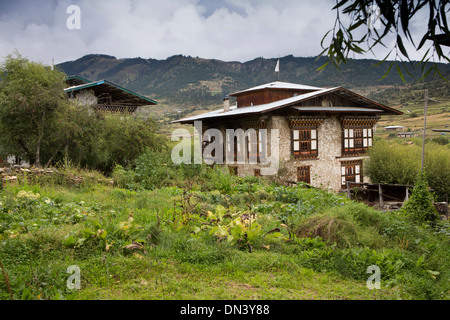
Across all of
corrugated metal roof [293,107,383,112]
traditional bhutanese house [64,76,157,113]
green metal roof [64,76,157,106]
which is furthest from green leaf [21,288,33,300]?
green metal roof [64,76,157,106]

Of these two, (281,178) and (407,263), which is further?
(281,178)

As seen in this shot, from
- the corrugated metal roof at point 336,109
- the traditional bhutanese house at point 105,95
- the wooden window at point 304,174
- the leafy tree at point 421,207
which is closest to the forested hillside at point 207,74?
the traditional bhutanese house at point 105,95

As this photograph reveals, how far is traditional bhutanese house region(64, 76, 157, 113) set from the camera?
25266 millimetres

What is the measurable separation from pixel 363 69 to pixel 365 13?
241 ft

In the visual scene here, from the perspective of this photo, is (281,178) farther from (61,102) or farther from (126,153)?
(61,102)

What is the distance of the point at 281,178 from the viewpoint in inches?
798

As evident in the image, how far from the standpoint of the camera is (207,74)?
83.8 m

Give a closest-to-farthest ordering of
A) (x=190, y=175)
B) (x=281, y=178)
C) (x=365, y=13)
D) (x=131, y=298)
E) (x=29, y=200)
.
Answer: (x=365, y=13) < (x=131, y=298) < (x=29, y=200) < (x=190, y=175) < (x=281, y=178)

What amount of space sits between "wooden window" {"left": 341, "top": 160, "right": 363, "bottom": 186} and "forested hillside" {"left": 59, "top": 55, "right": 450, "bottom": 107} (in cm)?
3880

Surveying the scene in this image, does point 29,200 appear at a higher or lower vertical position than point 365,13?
lower

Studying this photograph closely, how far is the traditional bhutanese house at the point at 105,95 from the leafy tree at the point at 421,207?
64.5ft

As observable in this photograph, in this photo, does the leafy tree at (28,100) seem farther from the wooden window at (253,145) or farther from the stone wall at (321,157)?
the stone wall at (321,157)

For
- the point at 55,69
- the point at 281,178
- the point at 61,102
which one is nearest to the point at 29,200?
the point at 61,102

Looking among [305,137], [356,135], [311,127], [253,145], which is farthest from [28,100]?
[356,135]
